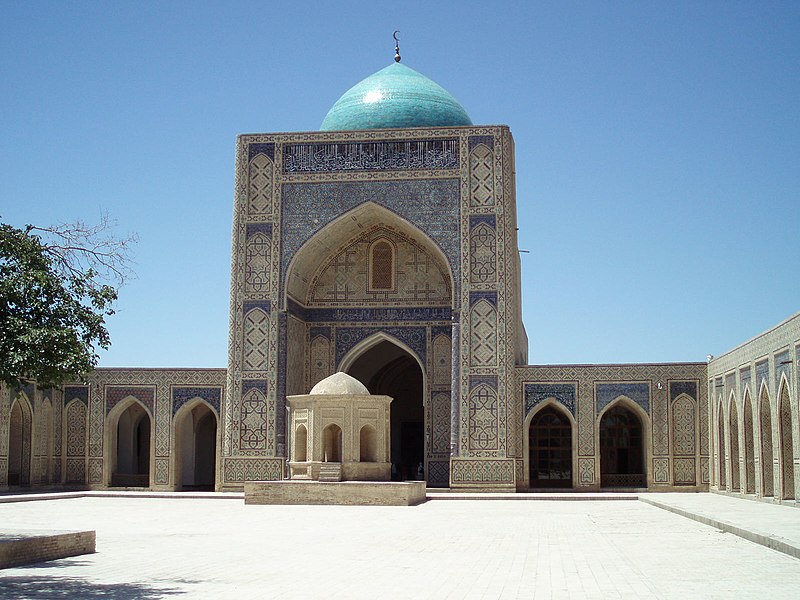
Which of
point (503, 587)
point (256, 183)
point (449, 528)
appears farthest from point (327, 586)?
point (256, 183)

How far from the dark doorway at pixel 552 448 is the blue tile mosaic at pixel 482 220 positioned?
4100 millimetres

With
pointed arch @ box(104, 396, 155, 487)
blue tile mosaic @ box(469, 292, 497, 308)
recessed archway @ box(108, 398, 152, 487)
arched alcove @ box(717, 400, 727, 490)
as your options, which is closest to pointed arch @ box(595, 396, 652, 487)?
arched alcove @ box(717, 400, 727, 490)

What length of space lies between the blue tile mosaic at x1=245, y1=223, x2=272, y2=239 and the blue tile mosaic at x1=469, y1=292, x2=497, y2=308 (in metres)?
4.28

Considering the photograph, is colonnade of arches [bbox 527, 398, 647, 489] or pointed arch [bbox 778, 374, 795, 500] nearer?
pointed arch [bbox 778, 374, 795, 500]

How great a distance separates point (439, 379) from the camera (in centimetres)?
2228

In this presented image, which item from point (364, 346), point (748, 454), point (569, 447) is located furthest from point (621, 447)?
point (364, 346)

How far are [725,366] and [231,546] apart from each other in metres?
12.4

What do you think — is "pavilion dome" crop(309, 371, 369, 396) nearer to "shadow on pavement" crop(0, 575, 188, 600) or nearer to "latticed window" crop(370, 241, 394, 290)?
"latticed window" crop(370, 241, 394, 290)

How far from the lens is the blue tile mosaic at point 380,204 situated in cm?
2117

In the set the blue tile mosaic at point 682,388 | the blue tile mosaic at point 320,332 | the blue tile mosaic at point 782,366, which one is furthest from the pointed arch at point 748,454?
the blue tile mosaic at point 320,332

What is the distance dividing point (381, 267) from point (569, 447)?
5.43 m

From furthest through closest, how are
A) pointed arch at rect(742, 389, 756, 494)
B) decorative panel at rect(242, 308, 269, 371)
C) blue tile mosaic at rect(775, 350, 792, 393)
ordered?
decorative panel at rect(242, 308, 269, 371), pointed arch at rect(742, 389, 756, 494), blue tile mosaic at rect(775, 350, 792, 393)

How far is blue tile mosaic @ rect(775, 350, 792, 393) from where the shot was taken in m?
15.6

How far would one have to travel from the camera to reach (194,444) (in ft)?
80.0
